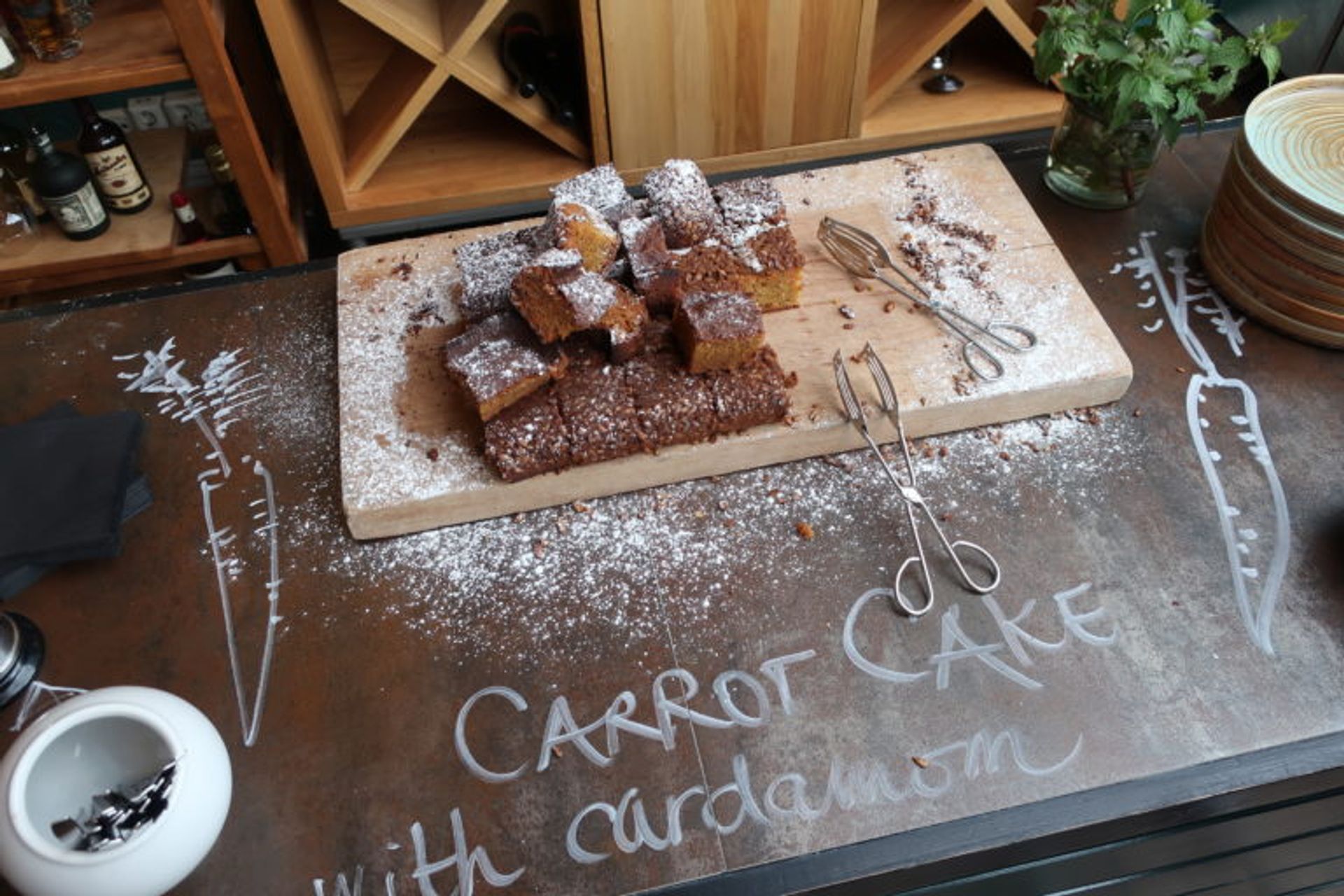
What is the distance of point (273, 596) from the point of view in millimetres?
1137

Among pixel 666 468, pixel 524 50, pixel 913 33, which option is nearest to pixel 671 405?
pixel 666 468

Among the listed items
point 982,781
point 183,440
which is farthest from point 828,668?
point 183,440

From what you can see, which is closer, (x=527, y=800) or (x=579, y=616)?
(x=527, y=800)

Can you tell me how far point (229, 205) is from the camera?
2.14 metres

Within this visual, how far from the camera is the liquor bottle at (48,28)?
1.74m

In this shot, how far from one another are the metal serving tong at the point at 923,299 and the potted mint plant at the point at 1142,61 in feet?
1.03

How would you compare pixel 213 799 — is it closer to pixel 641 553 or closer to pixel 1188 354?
pixel 641 553

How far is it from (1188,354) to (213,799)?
1.31 metres

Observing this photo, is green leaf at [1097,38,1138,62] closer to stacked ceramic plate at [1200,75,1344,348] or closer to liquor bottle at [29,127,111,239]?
stacked ceramic plate at [1200,75,1344,348]

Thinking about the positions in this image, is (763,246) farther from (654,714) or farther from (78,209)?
(78,209)

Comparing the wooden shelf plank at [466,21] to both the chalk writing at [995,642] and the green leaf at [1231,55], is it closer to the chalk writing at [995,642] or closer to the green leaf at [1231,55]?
the green leaf at [1231,55]

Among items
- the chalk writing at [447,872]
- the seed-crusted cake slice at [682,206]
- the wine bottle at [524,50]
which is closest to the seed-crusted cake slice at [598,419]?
the seed-crusted cake slice at [682,206]

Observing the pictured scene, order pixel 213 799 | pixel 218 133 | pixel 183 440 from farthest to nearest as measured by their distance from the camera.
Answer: pixel 218 133, pixel 183 440, pixel 213 799

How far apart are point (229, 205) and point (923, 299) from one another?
1581mm
